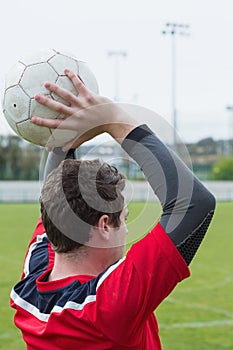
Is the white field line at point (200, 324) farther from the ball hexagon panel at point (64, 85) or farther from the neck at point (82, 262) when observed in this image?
the ball hexagon panel at point (64, 85)

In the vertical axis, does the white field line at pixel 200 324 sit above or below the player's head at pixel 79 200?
below

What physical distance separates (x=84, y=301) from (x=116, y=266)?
14cm

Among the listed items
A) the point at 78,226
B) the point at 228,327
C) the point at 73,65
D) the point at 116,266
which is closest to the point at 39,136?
the point at 73,65

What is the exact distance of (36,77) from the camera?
2008 mm

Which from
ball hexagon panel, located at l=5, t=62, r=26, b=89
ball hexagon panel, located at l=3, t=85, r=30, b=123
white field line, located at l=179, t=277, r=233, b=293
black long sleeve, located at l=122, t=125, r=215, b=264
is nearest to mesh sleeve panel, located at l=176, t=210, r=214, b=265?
black long sleeve, located at l=122, t=125, r=215, b=264

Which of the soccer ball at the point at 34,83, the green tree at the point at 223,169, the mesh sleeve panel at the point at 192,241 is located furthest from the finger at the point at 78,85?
the green tree at the point at 223,169

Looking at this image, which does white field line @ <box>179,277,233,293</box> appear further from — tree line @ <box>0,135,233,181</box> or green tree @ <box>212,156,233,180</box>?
green tree @ <box>212,156,233,180</box>

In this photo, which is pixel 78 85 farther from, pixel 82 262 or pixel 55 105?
pixel 82 262

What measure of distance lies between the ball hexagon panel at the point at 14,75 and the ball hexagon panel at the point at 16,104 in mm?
21

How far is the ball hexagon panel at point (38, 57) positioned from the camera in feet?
6.71

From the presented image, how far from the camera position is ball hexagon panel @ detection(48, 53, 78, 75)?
6.50 ft

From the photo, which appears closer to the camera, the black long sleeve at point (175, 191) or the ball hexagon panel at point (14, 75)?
the black long sleeve at point (175, 191)

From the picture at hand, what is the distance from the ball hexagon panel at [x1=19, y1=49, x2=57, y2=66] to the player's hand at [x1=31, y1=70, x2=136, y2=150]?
14.8 inches

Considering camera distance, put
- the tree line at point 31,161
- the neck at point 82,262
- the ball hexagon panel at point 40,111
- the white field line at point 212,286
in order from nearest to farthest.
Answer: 1. the ball hexagon panel at point 40,111
2. the neck at point 82,262
3. the white field line at point 212,286
4. the tree line at point 31,161
